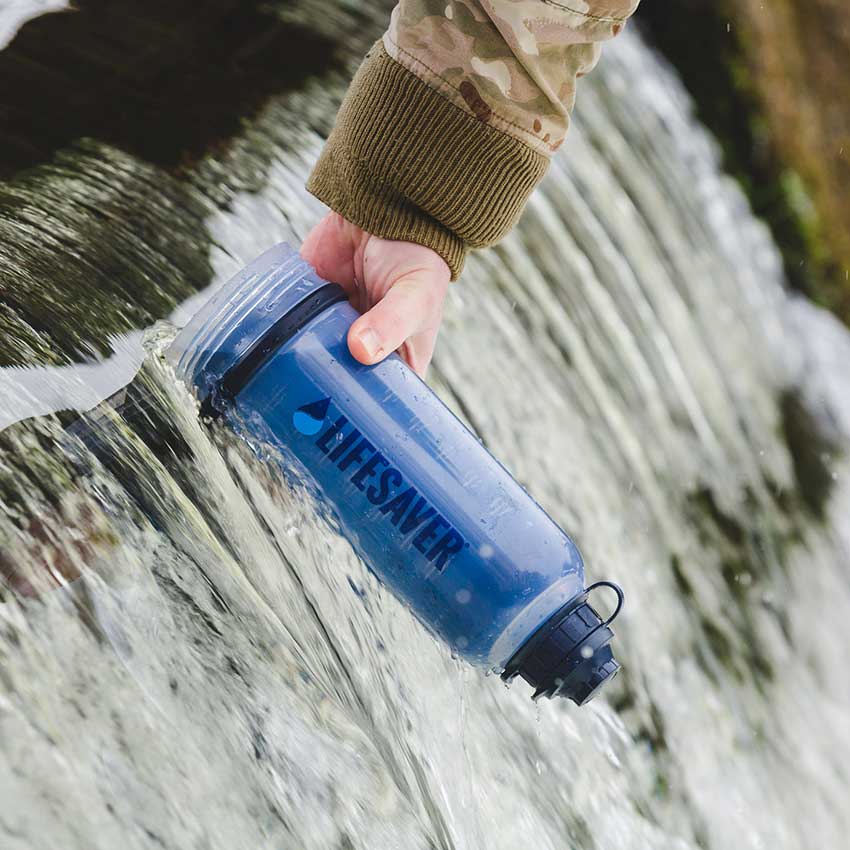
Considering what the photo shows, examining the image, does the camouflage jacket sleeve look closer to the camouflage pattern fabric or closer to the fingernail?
the camouflage pattern fabric

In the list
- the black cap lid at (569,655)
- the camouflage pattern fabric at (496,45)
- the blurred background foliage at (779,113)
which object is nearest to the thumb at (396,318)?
the camouflage pattern fabric at (496,45)

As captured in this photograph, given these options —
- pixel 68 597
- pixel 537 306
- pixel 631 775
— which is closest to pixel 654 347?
A: pixel 537 306

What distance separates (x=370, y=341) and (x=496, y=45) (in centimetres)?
52

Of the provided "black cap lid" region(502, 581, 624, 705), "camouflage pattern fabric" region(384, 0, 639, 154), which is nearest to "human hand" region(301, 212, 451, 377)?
"camouflage pattern fabric" region(384, 0, 639, 154)

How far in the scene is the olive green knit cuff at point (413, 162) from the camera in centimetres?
159

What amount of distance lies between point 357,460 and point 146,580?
315mm

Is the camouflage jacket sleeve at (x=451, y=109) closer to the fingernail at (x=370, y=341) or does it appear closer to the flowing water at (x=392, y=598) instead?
the fingernail at (x=370, y=341)

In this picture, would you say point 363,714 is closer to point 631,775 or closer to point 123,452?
point 123,452

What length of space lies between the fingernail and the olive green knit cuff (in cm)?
26

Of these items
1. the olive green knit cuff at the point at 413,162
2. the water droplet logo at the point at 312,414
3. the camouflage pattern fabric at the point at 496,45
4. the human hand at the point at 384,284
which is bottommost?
the water droplet logo at the point at 312,414

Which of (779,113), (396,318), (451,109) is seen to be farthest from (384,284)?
(779,113)

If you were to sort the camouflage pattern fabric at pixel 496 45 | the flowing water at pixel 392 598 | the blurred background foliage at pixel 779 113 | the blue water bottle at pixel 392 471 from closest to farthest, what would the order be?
the flowing water at pixel 392 598 → the blue water bottle at pixel 392 471 → the camouflage pattern fabric at pixel 496 45 → the blurred background foliage at pixel 779 113

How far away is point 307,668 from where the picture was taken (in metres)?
1.52

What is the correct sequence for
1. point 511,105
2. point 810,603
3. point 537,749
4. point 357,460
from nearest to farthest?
point 357,460 → point 511,105 → point 537,749 → point 810,603
